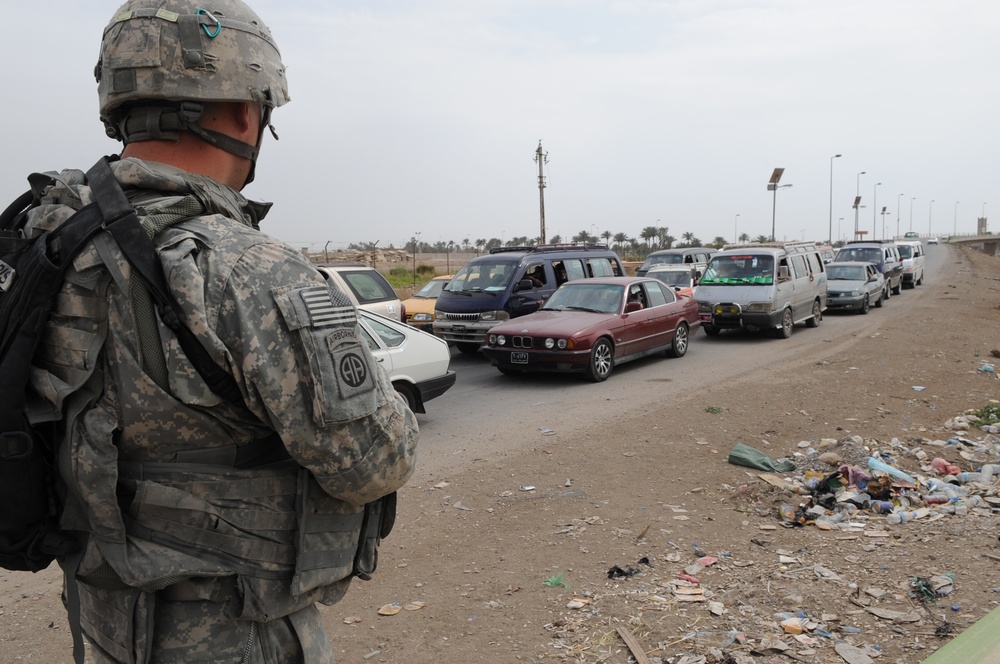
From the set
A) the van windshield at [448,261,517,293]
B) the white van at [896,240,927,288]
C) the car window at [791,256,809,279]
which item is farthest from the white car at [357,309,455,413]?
the white van at [896,240,927,288]

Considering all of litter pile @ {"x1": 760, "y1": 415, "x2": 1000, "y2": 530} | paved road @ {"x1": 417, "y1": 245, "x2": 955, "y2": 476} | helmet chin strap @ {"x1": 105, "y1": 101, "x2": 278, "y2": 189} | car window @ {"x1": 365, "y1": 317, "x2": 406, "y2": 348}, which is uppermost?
helmet chin strap @ {"x1": 105, "y1": 101, "x2": 278, "y2": 189}

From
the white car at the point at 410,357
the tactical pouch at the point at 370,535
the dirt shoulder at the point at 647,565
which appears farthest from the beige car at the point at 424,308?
the tactical pouch at the point at 370,535

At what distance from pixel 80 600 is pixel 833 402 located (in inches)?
341

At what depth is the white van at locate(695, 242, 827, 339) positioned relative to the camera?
50.1ft

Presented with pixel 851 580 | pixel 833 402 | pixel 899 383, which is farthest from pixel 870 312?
pixel 851 580

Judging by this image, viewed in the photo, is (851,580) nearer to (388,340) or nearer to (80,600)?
(80,600)

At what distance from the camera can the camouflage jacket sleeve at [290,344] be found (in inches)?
59.9

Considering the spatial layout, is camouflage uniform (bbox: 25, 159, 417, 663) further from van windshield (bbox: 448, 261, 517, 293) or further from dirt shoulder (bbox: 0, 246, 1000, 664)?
van windshield (bbox: 448, 261, 517, 293)

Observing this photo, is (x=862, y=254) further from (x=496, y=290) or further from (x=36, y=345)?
(x=36, y=345)

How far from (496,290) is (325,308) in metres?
11.5

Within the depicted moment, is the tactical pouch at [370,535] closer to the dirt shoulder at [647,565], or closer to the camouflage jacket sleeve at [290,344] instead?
the camouflage jacket sleeve at [290,344]

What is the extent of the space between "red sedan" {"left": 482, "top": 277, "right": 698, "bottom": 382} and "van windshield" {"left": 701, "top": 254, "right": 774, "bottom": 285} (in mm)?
3140

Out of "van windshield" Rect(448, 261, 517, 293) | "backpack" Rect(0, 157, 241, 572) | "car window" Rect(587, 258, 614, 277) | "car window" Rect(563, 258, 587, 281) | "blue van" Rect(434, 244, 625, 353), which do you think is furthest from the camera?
"car window" Rect(587, 258, 614, 277)

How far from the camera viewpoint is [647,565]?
14.5 feet
